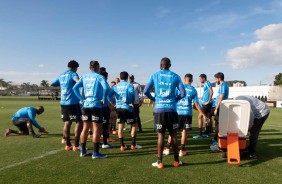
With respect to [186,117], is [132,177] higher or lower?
lower

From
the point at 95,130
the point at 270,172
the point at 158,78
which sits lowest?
the point at 270,172

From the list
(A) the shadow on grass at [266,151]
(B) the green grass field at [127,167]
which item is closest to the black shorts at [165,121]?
(B) the green grass field at [127,167]

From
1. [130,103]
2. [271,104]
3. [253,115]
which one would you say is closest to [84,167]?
[130,103]

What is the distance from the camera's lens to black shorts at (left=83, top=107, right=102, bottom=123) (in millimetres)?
6071

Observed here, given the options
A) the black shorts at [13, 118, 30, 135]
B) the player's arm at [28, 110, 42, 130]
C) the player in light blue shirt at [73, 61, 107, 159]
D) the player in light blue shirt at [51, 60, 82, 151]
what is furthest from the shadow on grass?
the black shorts at [13, 118, 30, 135]

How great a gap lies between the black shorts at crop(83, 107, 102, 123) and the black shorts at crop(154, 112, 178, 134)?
1.54m

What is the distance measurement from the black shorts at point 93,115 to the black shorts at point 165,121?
1536mm

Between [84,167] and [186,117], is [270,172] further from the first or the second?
[84,167]

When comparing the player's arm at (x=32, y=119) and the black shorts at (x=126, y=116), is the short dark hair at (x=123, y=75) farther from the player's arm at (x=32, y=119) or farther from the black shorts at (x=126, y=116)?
the player's arm at (x=32, y=119)

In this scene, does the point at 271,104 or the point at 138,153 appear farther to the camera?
the point at 271,104

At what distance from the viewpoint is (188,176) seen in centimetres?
475

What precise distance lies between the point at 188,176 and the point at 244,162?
1.83 m

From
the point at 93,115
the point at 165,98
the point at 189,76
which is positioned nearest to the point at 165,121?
the point at 165,98

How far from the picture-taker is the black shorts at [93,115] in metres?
6.07
